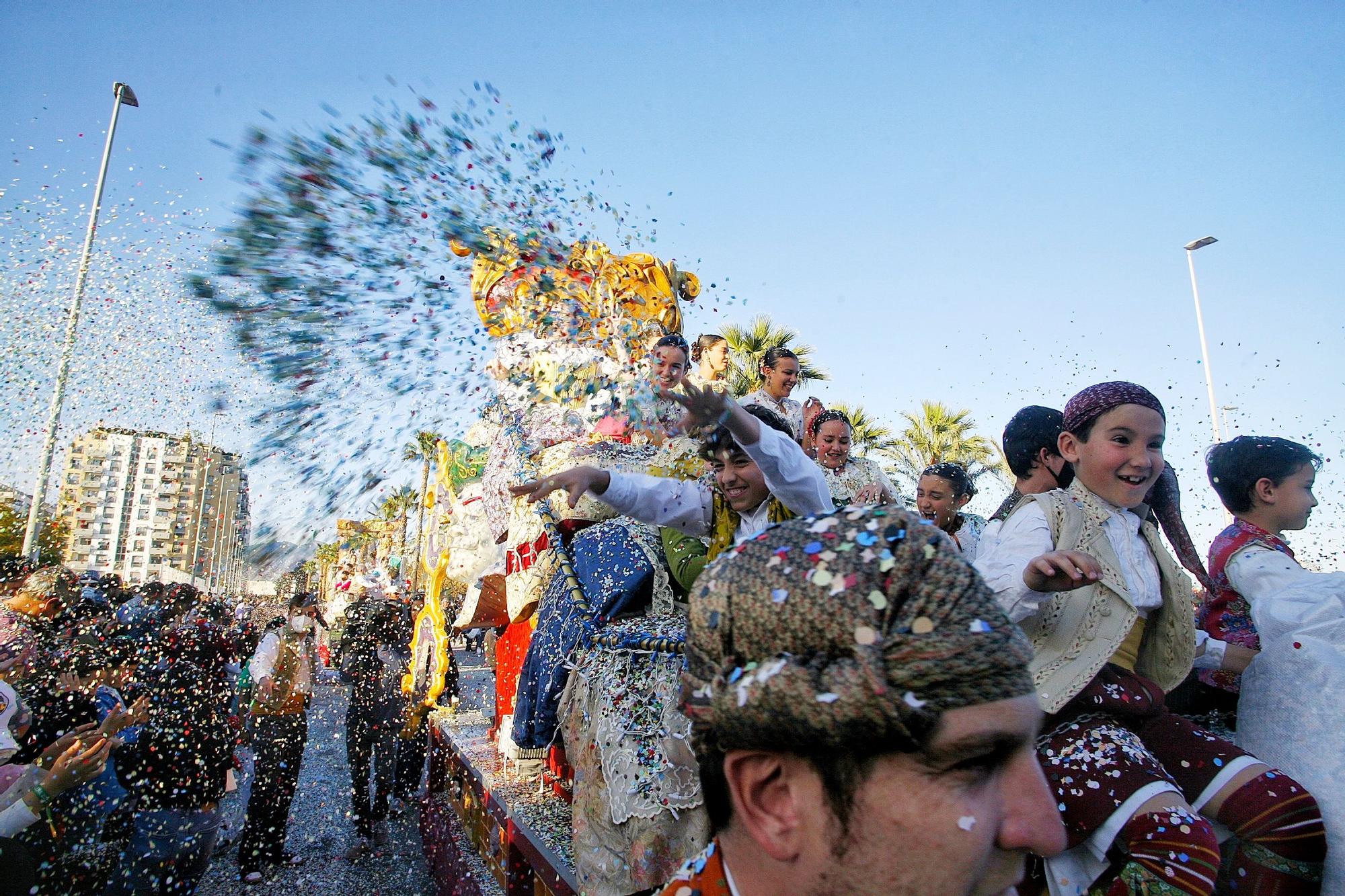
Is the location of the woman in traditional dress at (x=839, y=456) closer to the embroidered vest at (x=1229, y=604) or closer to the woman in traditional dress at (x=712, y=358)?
the woman in traditional dress at (x=712, y=358)

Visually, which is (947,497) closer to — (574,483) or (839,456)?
(839,456)

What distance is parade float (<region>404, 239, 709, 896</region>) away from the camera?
260cm

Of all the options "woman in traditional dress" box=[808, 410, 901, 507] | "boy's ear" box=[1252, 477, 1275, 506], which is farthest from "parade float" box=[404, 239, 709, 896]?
"boy's ear" box=[1252, 477, 1275, 506]

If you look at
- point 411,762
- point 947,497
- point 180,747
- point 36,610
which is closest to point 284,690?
point 180,747

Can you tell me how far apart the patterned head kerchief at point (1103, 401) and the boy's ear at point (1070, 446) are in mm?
20

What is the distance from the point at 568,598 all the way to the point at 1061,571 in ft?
6.46

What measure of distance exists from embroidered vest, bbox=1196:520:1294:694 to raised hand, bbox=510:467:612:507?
6.78 feet

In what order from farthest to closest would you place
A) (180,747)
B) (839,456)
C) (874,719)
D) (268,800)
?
(268,800) < (839,456) < (180,747) < (874,719)

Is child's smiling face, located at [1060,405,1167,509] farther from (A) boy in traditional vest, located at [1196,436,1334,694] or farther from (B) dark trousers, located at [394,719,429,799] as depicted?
(B) dark trousers, located at [394,719,429,799]

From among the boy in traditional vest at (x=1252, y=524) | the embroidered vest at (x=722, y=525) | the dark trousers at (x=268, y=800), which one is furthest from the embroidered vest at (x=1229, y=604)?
the dark trousers at (x=268, y=800)

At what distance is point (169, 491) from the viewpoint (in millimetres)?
6051

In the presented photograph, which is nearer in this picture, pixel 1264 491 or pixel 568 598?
pixel 1264 491

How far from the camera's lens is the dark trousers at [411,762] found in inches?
309

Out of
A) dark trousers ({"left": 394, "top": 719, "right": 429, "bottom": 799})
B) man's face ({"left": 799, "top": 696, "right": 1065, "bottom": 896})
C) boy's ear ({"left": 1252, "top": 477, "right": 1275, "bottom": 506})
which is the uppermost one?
boy's ear ({"left": 1252, "top": 477, "right": 1275, "bottom": 506})
